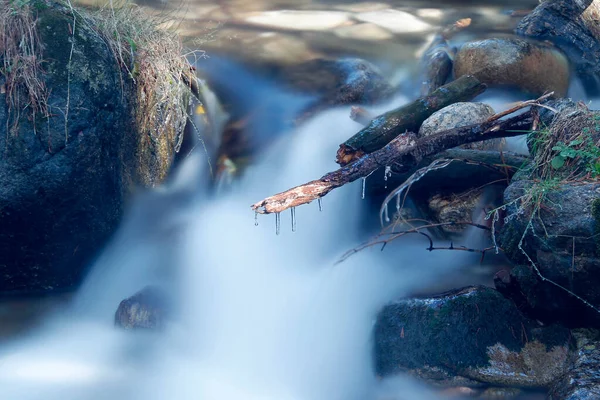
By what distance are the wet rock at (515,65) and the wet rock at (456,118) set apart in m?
1.37

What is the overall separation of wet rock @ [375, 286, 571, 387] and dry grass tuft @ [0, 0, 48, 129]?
110 inches

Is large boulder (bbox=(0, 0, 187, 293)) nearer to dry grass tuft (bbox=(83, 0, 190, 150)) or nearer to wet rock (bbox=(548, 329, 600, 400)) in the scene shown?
dry grass tuft (bbox=(83, 0, 190, 150))

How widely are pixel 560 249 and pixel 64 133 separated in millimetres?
3173

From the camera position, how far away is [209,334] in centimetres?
404

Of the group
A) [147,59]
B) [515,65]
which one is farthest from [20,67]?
[515,65]

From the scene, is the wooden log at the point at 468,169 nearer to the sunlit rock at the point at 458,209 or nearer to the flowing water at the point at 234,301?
the sunlit rock at the point at 458,209

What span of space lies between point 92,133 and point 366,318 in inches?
91.4

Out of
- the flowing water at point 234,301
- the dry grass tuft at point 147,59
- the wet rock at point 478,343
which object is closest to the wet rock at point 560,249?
the wet rock at point 478,343

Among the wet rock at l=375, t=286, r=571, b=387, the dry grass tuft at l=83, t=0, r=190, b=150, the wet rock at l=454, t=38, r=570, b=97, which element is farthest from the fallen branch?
the wet rock at l=454, t=38, r=570, b=97

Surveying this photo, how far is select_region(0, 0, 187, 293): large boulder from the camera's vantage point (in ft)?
11.8

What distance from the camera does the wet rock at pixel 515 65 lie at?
5.76 meters

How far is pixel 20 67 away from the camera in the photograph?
3559 millimetres

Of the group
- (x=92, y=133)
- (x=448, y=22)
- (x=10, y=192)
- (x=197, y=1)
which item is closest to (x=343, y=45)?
(x=448, y=22)

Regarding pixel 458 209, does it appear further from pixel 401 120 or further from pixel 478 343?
pixel 478 343
